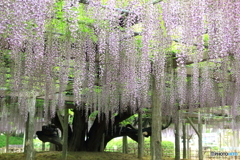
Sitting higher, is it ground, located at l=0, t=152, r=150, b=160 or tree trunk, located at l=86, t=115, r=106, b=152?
tree trunk, located at l=86, t=115, r=106, b=152

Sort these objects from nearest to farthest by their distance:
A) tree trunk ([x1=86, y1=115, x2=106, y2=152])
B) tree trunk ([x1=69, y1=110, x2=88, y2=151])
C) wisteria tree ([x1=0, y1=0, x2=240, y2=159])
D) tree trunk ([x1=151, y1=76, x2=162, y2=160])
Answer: wisteria tree ([x1=0, y1=0, x2=240, y2=159]), tree trunk ([x1=151, y1=76, x2=162, y2=160]), tree trunk ([x1=69, y1=110, x2=88, y2=151]), tree trunk ([x1=86, y1=115, x2=106, y2=152])

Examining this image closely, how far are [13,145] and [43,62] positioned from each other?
65.9ft

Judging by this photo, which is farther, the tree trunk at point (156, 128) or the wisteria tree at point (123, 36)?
the tree trunk at point (156, 128)

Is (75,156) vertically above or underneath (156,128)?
underneath

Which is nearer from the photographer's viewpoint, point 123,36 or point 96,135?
point 123,36

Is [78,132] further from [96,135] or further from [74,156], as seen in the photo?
[74,156]

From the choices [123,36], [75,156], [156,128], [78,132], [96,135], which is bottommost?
[75,156]

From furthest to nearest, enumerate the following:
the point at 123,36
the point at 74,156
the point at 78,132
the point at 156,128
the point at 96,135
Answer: the point at 96,135 < the point at 78,132 < the point at 74,156 < the point at 156,128 < the point at 123,36

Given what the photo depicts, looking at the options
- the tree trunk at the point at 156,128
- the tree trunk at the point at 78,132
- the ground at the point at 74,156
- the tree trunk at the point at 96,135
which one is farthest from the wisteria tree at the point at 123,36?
the tree trunk at the point at 96,135

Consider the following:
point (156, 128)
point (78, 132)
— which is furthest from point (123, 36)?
point (78, 132)

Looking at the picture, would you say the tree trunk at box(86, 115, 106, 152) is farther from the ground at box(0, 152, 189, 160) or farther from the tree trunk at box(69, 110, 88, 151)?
the ground at box(0, 152, 189, 160)

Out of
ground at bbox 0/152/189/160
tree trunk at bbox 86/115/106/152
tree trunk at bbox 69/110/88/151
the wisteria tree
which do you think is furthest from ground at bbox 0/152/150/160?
the wisteria tree

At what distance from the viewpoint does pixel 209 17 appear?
14.9ft

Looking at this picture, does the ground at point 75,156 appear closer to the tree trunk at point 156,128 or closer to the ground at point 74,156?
the ground at point 74,156
